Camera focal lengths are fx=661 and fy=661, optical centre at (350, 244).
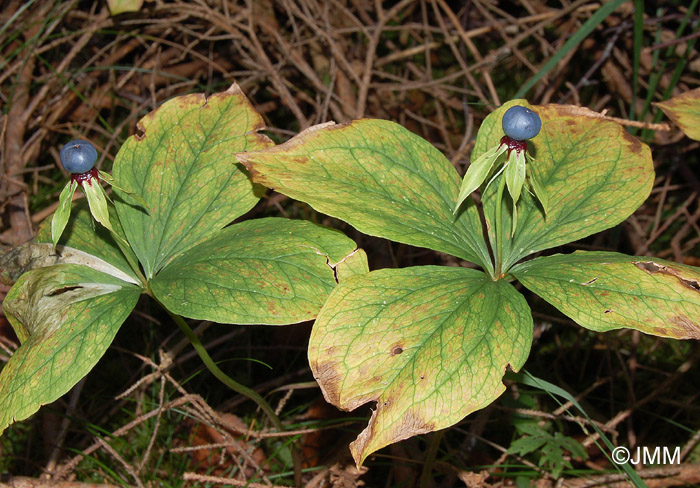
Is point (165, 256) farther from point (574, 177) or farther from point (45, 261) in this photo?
point (574, 177)

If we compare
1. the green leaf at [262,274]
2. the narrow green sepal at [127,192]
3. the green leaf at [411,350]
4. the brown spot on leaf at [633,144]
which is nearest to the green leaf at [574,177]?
the brown spot on leaf at [633,144]

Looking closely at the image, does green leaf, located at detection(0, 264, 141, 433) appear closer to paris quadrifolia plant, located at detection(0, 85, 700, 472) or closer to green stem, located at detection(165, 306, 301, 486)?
paris quadrifolia plant, located at detection(0, 85, 700, 472)

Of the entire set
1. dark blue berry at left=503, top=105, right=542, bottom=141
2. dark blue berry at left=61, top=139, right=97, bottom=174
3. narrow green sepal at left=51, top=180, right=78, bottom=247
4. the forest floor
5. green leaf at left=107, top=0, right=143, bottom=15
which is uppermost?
green leaf at left=107, top=0, right=143, bottom=15

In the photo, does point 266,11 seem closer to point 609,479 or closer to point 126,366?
point 126,366

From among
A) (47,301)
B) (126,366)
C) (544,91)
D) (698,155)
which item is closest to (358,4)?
(544,91)

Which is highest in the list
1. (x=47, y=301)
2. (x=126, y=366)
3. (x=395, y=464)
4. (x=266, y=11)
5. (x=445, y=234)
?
(x=266, y=11)

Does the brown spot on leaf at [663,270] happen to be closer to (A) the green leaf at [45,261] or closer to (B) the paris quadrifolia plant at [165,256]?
(B) the paris quadrifolia plant at [165,256]

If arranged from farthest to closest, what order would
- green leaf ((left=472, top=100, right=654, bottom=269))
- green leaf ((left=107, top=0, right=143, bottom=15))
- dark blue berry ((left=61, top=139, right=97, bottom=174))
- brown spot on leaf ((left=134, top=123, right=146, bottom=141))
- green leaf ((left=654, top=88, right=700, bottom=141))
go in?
1. green leaf ((left=107, top=0, right=143, bottom=15))
2. green leaf ((left=654, top=88, right=700, bottom=141))
3. brown spot on leaf ((left=134, top=123, right=146, bottom=141))
4. green leaf ((left=472, top=100, right=654, bottom=269))
5. dark blue berry ((left=61, top=139, right=97, bottom=174))

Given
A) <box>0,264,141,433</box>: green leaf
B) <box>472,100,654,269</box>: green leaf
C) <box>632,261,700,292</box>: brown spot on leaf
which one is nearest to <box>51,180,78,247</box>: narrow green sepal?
<box>0,264,141,433</box>: green leaf
